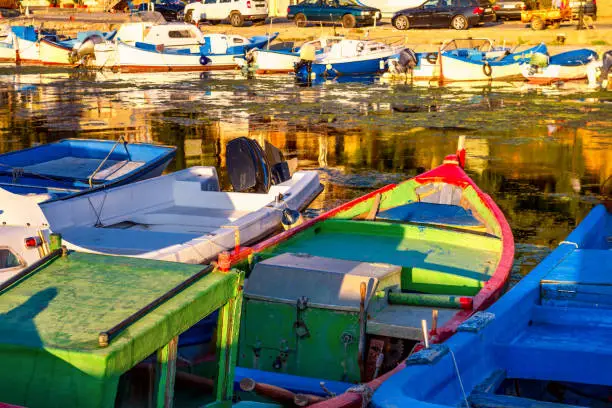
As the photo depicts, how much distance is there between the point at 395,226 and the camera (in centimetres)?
973

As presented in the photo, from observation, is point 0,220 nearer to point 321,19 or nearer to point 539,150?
point 539,150

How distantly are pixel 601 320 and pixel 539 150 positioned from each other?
510 inches

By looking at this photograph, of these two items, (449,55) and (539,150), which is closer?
(539,150)

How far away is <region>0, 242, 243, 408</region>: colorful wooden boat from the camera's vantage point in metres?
3.57

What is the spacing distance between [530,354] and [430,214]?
4.91 m

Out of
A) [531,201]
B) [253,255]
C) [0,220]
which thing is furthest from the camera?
[531,201]

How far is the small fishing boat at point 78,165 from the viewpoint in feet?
40.8

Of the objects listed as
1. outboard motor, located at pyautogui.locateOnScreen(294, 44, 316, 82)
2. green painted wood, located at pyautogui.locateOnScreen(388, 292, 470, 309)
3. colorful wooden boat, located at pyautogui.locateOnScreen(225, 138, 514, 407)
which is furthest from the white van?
green painted wood, located at pyautogui.locateOnScreen(388, 292, 470, 309)

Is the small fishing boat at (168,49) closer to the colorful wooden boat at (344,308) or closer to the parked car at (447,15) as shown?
the parked car at (447,15)

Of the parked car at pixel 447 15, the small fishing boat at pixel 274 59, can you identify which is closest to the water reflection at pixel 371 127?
the small fishing boat at pixel 274 59

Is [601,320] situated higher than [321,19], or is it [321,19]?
[321,19]

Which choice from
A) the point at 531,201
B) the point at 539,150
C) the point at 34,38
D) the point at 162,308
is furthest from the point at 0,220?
the point at 34,38

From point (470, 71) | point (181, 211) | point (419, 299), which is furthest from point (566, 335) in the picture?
point (470, 71)

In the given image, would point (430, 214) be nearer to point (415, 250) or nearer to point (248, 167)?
point (415, 250)
